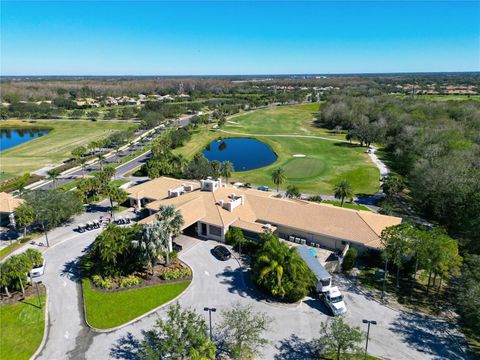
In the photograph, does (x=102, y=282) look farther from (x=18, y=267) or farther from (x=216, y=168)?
(x=216, y=168)

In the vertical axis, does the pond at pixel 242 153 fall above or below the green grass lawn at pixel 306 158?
below

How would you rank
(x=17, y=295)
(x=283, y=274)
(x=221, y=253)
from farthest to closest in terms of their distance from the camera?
(x=221, y=253) → (x=17, y=295) → (x=283, y=274)

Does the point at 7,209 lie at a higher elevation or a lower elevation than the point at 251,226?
higher

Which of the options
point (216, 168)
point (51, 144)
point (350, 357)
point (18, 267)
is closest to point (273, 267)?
point (350, 357)

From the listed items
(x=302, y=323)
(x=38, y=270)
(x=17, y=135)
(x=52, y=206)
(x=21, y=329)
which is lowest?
(x=302, y=323)

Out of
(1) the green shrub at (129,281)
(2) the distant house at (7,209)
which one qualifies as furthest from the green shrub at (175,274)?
(2) the distant house at (7,209)

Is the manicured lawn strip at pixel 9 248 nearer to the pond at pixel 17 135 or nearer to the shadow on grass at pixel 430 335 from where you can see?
the shadow on grass at pixel 430 335

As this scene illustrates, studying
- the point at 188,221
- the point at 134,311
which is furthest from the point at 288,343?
the point at 188,221
